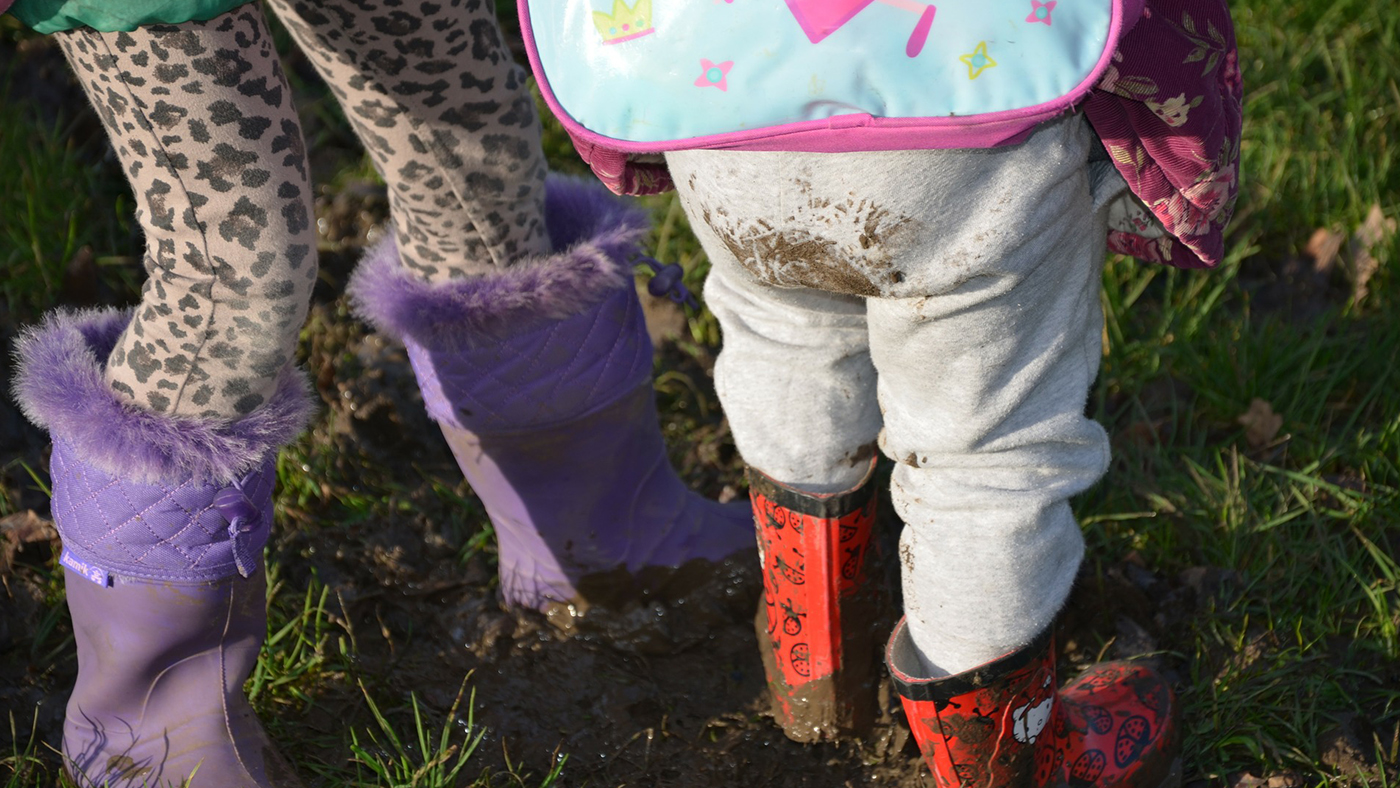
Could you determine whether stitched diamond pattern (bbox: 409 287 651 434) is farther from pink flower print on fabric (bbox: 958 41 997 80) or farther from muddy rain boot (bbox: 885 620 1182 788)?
pink flower print on fabric (bbox: 958 41 997 80)

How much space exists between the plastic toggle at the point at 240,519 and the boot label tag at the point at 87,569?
16cm

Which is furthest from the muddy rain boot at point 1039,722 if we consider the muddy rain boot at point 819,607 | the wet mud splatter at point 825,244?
the wet mud splatter at point 825,244

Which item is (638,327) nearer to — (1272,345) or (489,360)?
(489,360)

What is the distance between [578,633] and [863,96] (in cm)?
122

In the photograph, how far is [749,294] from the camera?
4.61 ft

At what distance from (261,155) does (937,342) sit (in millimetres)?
747

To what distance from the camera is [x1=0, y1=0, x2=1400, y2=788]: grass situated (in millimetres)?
1749

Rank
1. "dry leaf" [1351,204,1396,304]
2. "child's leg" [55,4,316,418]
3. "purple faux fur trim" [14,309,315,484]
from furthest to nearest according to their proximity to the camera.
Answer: "dry leaf" [1351,204,1396,304] → "purple faux fur trim" [14,309,315,484] → "child's leg" [55,4,316,418]

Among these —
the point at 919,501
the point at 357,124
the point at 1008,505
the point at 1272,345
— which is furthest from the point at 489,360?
the point at 1272,345

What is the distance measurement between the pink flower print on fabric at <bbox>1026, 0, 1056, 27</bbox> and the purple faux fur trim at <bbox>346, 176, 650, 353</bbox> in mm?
825

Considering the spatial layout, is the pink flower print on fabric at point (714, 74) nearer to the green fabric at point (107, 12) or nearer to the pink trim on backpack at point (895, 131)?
the pink trim on backpack at point (895, 131)

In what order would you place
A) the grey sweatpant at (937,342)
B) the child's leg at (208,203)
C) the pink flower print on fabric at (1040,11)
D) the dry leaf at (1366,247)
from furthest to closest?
the dry leaf at (1366,247) → the child's leg at (208,203) → the grey sweatpant at (937,342) → the pink flower print on fabric at (1040,11)

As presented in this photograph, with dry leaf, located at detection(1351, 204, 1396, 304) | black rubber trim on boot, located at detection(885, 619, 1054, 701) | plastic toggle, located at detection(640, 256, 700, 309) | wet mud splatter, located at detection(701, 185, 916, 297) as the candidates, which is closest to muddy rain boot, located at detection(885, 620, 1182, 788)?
black rubber trim on boot, located at detection(885, 619, 1054, 701)

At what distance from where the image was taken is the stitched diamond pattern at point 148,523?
1408 mm
